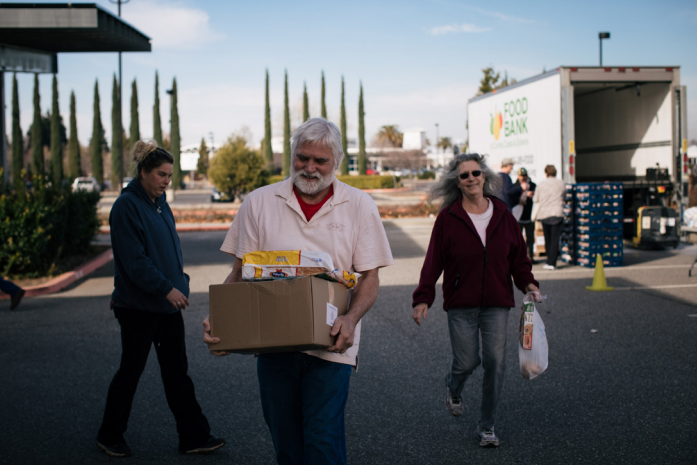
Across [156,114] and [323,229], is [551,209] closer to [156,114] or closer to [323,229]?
[323,229]

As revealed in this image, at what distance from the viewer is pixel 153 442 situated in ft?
14.4

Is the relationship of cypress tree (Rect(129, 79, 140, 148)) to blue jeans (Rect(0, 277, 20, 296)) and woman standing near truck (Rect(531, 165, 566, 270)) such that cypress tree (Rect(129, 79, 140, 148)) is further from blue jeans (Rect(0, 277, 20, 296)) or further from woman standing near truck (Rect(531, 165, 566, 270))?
blue jeans (Rect(0, 277, 20, 296))

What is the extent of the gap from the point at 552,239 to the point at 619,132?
18.6ft

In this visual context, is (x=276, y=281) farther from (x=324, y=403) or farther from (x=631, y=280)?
(x=631, y=280)

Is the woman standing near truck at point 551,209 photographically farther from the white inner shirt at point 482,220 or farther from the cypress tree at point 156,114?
the cypress tree at point 156,114

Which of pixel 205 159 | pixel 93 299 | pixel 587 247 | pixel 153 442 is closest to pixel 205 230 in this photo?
pixel 93 299

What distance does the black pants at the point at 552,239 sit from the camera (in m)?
11.6

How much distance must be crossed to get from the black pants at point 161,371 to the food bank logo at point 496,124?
13880mm

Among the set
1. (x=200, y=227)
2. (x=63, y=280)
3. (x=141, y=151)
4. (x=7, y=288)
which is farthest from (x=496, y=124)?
(x=141, y=151)

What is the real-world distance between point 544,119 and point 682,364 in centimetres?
881

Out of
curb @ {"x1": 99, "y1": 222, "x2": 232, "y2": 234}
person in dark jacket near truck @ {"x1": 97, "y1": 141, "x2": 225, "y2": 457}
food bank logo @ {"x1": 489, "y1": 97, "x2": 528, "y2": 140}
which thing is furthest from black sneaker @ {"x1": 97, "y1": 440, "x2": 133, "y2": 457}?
curb @ {"x1": 99, "y1": 222, "x2": 232, "y2": 234}

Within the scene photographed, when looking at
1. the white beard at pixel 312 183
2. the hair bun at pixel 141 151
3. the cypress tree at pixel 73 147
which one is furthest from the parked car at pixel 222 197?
the white beard at pixel 312 183

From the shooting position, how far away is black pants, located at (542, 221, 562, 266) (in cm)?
1159

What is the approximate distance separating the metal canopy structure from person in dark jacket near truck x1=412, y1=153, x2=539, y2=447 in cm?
992
